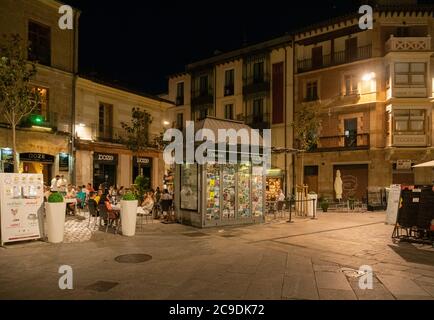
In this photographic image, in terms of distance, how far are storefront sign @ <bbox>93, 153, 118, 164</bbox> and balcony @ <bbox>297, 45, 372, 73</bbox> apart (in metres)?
15.4

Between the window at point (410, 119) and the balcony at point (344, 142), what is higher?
the window at point (410, 119)

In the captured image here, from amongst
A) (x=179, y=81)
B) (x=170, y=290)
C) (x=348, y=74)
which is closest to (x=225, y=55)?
(x=179, y=81)

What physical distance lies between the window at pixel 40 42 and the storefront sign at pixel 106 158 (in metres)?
6.15

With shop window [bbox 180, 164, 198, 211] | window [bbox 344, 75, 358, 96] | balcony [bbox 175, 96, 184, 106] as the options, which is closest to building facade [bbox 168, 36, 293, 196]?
balcony [bbox 175, 96, 184, 106]

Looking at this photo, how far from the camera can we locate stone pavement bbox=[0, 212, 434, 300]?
17.9ft

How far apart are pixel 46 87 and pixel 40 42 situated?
2.55 metres

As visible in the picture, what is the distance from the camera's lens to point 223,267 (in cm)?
695

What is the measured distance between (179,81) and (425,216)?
29.8m

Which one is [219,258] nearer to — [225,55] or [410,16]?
[410,16]

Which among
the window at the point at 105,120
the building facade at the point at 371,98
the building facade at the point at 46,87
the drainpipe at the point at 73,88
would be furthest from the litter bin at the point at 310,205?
the window at the point at 105,120

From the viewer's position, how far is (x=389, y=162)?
2466 centimetres

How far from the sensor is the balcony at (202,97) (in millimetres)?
33344

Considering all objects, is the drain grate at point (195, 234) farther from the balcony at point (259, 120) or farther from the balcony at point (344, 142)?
the balcony at point (259, 120)

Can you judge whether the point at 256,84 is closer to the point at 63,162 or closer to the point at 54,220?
the point at 63,162
